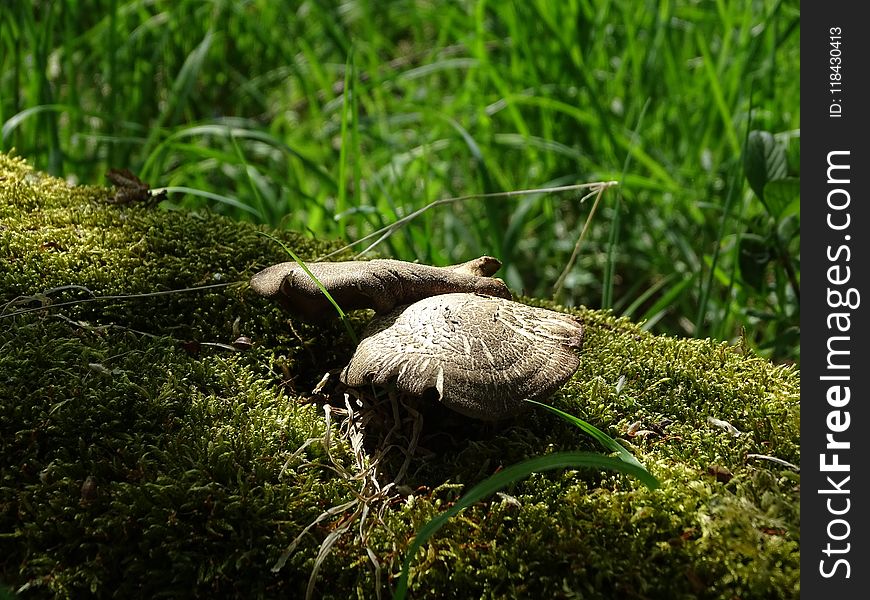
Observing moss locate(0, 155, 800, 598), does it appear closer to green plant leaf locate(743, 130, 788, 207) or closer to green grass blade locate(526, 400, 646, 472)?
green grass blade locate(526, 400, 646, 472)

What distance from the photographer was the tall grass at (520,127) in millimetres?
3619

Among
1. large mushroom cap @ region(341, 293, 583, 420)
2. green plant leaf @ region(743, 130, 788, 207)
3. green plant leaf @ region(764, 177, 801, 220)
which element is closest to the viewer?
large mushroom cap @ region(341, 293, 583, 420)

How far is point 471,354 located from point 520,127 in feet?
8.49

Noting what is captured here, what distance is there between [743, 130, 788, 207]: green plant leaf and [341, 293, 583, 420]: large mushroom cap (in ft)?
4.51

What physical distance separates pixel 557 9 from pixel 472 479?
10.4 feet

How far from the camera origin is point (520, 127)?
386 centimetres

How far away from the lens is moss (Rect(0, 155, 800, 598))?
1356 mm

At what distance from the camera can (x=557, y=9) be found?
400 cm

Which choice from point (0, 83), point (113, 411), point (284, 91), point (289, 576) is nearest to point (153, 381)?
point (113, 411)

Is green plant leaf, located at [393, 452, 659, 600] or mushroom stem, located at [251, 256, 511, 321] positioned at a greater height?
mushroom stem, located at [251, 256, 511, 321]

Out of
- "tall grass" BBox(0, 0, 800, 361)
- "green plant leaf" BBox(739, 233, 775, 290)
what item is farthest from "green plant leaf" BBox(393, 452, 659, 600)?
"tall grass" BBox(0, 0, 800, 361)

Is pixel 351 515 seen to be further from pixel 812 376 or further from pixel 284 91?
pixel 284 91

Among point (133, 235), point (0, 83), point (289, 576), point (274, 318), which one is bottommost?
point (289, 576)

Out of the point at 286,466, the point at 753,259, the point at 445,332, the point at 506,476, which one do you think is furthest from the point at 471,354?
the point at 753,259
